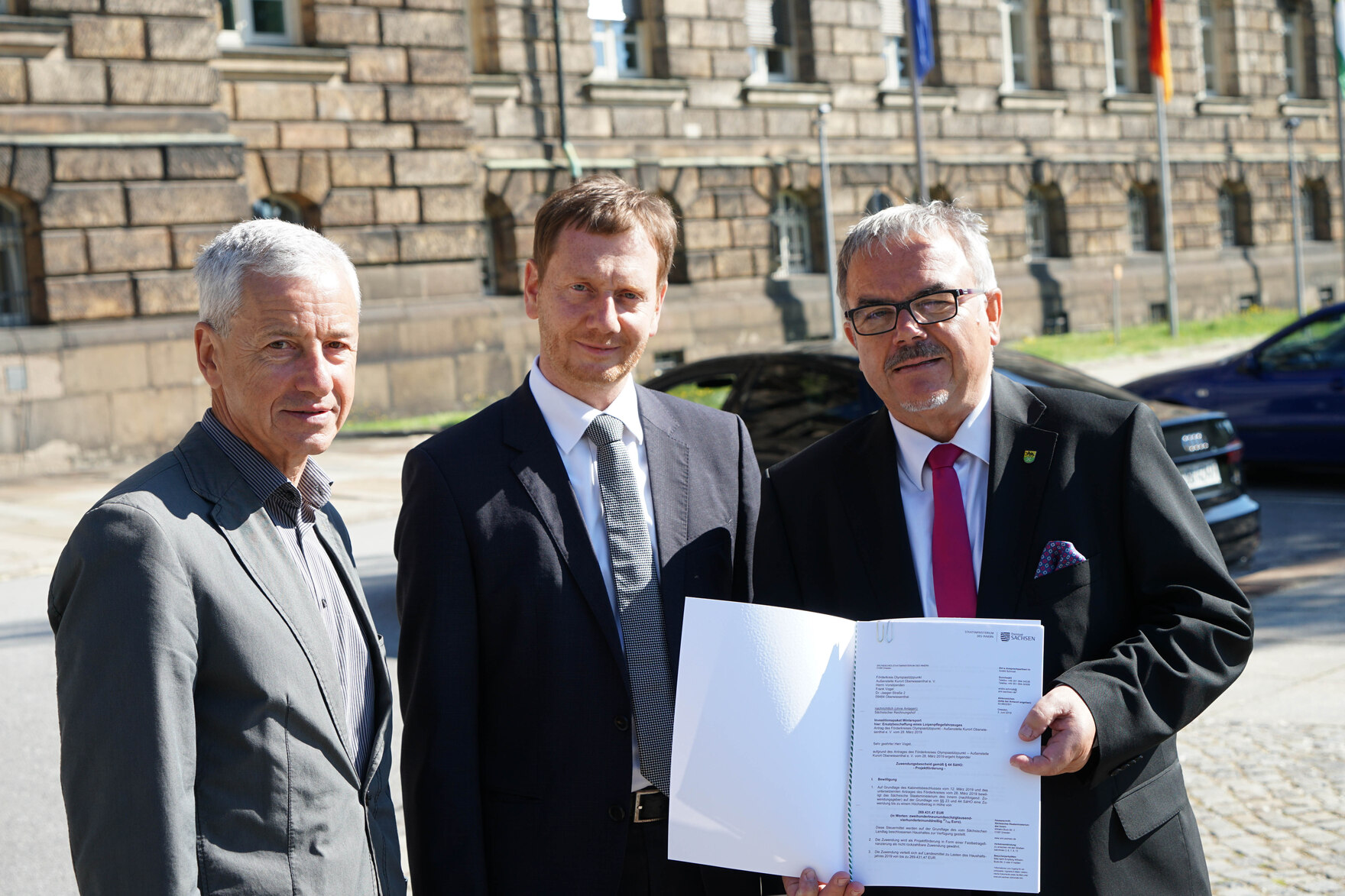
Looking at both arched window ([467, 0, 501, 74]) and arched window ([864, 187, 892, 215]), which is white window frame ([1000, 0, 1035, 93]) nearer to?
arched window ([864, 187, 892, 215])

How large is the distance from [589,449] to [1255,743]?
3.85 meters

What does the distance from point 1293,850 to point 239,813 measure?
365 cm

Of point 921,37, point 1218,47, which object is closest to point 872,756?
point 921,37

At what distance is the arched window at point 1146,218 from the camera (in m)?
30.4

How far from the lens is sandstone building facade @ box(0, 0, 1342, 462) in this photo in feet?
51.5

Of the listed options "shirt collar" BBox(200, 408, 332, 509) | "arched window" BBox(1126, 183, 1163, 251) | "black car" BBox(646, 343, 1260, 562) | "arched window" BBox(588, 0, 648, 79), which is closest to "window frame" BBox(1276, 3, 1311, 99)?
"arched window" BBox(1126, 183, 1163, 251)

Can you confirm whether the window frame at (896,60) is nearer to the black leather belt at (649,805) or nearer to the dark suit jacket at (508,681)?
the dark suit jacket at (508,681)

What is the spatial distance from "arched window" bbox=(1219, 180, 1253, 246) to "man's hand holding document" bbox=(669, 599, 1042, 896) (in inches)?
1312

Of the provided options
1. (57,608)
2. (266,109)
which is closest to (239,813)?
(57,608)

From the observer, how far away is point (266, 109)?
17562 mm

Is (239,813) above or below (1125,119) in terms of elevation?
below

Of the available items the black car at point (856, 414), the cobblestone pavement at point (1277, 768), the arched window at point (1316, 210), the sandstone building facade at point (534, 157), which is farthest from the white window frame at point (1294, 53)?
the cobblestone pavement at point (1277, 768)

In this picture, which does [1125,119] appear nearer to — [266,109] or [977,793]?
[266,109]

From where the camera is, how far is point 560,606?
2689mm
